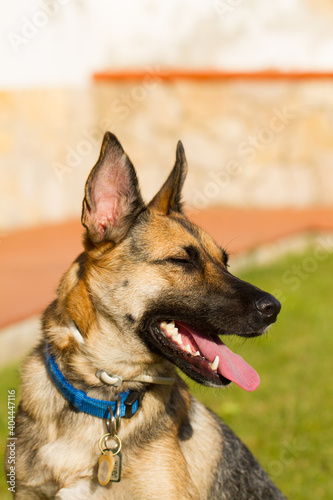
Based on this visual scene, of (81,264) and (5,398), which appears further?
(5,398)

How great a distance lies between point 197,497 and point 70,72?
878 cm

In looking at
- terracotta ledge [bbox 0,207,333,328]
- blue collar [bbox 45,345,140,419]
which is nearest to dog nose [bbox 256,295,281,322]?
blue collar [bbox 45,345,140,419]

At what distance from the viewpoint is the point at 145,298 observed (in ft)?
9.80

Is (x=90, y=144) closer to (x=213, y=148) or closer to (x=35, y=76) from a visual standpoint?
(x=35, y=76)

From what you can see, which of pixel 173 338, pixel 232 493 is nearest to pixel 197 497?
pixel 232 493
